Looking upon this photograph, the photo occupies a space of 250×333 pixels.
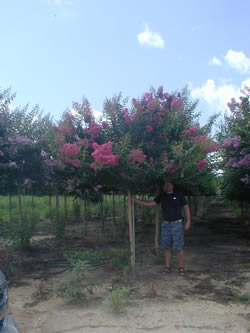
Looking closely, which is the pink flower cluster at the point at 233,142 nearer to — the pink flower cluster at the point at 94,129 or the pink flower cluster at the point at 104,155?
the pink flower cluster at the point at 94,129

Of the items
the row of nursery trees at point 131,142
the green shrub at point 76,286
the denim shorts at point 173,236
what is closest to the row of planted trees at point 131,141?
the row of nursery trees at point 131,142

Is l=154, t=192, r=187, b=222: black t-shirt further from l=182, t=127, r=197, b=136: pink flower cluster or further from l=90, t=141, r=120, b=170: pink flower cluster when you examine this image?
l=90, t=141, r=120, b=170: pink flower cluster

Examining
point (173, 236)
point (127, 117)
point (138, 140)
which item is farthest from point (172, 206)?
point (127, 117)

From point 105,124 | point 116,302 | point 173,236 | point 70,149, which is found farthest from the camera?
point 173,236

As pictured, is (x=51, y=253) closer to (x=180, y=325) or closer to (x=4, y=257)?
(x=4, y=257)

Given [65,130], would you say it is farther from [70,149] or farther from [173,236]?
[173,236]

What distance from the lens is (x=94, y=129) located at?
578 cm

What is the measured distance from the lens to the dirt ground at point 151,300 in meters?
4.12

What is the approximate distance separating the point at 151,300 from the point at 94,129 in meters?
2.80

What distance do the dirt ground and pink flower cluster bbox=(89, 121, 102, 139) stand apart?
2490mm

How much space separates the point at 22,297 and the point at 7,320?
227 centimetres

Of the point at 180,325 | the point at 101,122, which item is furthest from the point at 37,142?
the point at 180,325

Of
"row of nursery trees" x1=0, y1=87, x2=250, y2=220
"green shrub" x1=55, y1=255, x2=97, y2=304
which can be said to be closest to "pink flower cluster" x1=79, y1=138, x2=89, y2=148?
"row of nursery trees" x1=0, y1=87, x2=250, y2=220

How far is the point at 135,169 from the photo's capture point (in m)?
5.53
